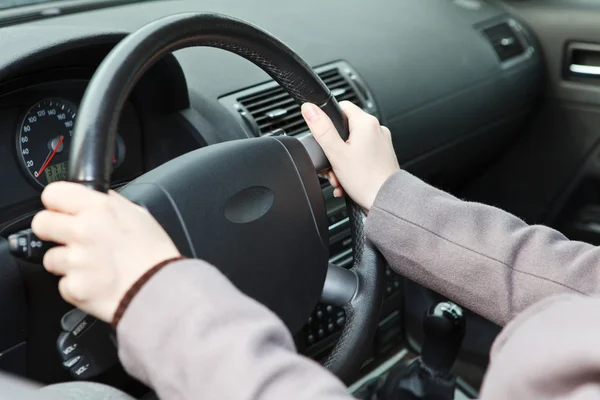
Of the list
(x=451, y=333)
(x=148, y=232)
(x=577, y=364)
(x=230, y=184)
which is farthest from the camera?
(x=451, y=333)

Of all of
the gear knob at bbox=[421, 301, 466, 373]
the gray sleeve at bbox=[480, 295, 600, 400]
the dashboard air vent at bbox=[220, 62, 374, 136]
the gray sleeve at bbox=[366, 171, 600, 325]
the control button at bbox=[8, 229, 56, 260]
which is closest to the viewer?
the gray sleeve at bbox=[480, 295, 600, 400]

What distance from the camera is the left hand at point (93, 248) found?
61 centimetres

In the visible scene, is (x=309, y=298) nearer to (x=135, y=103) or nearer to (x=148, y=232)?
(x=148, y=232)

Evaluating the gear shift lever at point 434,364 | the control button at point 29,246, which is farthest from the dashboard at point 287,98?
the control button at point 29,246

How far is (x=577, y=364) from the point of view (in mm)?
532

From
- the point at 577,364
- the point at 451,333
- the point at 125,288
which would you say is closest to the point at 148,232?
the point at 125,288

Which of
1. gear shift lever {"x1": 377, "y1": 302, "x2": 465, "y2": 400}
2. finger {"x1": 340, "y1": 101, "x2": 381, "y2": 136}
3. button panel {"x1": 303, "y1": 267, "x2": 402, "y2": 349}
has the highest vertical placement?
finger {"x1": 340, "y1": 101, "x2": 381, "y2": 136}

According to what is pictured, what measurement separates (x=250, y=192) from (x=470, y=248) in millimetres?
271

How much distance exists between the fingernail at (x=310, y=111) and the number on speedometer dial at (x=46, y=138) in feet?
1.05

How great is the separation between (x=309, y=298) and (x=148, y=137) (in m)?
0.38

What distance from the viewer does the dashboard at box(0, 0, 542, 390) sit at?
97cm

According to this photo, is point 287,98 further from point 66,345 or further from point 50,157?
point 66,345

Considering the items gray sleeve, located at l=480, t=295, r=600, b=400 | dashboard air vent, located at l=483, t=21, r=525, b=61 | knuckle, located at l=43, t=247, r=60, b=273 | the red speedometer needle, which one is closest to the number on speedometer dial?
the red speedometer needle

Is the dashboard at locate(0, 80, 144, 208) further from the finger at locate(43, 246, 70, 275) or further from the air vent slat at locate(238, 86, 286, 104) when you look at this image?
the finger at locate(43, 246, 70, 275)
